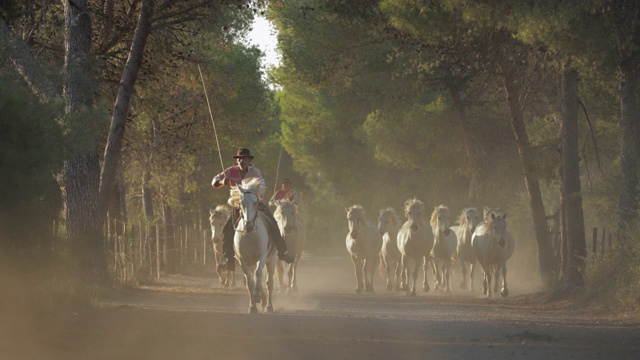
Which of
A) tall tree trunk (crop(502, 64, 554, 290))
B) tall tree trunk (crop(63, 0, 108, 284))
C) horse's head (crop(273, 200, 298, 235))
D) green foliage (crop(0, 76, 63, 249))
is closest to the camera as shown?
green foliage (crop(0, 76, 63, 249))

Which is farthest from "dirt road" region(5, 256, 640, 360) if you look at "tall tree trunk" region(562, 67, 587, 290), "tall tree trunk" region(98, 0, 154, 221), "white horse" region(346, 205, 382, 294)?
"white horse" region(346, 205, 382, 294)

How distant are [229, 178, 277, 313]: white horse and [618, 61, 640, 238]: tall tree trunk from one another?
7366 mm

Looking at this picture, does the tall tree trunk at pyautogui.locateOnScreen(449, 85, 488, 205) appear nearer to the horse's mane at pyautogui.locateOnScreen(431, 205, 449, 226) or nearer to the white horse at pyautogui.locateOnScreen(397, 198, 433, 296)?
the horse's mane at pyautogui.locateOnScreen(431, 205, 449, 226)

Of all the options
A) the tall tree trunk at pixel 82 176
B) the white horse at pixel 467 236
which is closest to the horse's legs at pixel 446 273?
the white horse at pixel 467 236

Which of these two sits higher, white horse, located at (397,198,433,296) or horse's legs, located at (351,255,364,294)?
white horse, located at (397,198,433,296)

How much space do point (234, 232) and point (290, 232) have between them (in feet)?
20.8

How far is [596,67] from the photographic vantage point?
2200 cm

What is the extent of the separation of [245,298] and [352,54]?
10.3 meters

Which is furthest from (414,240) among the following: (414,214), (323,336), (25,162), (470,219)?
(25,162)

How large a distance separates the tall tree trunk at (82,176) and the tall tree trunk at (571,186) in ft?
33.4

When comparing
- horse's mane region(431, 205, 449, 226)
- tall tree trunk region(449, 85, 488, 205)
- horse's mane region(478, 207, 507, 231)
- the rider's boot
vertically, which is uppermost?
tall tree trunk region(449, 85, 488, 205)

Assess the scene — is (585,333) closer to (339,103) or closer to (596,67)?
(596,67)

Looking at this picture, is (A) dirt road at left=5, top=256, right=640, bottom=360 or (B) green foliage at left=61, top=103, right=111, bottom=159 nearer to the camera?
(A) dirt road at left=5, top=256, right=640, bottom=360

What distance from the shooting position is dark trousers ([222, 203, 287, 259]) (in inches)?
762
